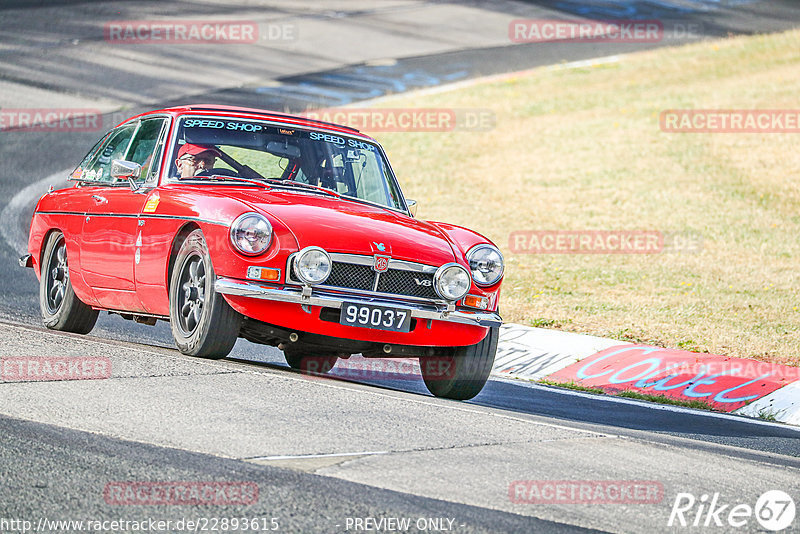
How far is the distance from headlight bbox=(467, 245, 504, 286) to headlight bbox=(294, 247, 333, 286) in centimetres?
107

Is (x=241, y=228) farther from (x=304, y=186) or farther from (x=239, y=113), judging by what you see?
(x=239, y=113)

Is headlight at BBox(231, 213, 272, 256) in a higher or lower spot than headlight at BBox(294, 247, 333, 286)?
higher

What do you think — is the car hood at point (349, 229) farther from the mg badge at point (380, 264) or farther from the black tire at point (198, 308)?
the black tire at point (198, 308)

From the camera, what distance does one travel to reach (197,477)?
446 cm

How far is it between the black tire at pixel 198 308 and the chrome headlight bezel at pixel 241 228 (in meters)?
0.23

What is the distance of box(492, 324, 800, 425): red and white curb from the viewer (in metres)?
8.77

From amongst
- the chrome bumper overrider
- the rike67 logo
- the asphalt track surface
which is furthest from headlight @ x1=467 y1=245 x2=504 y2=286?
the rike67 logo

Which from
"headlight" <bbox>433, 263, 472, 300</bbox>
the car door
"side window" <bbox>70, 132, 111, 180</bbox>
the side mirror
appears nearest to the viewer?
"headlight" <bbox>433, 263, 472, 300</bbox>

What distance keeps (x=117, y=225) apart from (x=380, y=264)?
2068 mm

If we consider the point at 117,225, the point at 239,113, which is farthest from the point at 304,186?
the point at 117,225

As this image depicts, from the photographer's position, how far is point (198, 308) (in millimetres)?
6953

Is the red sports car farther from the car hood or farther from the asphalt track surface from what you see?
the asphalt track surface

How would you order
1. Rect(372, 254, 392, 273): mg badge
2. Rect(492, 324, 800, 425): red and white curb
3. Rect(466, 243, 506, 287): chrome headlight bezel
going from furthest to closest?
Rect(492, 324, 800, 425): red and white curb < Rect(466, 243, 506, 287): chrome headlight bezel < Rect(372, 254, 392, 273): mg badge

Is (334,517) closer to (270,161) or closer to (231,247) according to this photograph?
(231,247)
